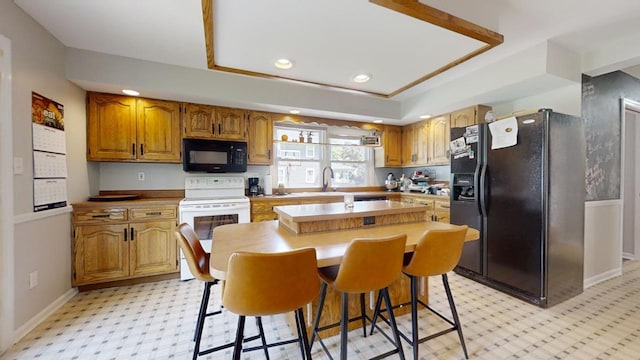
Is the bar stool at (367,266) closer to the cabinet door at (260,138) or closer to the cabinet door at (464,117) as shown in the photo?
the cabinet door at (260,138)

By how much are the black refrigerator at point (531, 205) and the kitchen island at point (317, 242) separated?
98 cm

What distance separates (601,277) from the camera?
117 inches

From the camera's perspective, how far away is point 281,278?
1.18 metres

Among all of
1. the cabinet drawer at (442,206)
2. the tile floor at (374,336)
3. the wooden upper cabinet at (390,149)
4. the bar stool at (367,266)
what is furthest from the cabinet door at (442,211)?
the bar stool at (367,266)

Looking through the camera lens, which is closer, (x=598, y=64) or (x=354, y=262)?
(x=354, y=262)

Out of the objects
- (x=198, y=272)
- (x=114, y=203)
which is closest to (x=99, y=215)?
(x=114, y=203)

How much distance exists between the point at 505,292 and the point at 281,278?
104 inches

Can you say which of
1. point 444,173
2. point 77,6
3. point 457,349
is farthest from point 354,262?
point 444,173

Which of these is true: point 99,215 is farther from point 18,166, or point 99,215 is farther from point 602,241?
point 602,241

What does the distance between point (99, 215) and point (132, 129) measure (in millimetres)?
1053

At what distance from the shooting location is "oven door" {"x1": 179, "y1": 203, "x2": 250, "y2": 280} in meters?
3.02

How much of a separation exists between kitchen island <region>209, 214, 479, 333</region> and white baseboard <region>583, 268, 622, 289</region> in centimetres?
200

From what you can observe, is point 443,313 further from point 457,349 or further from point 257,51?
point 257,51

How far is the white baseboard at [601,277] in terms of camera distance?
283 centimetres
